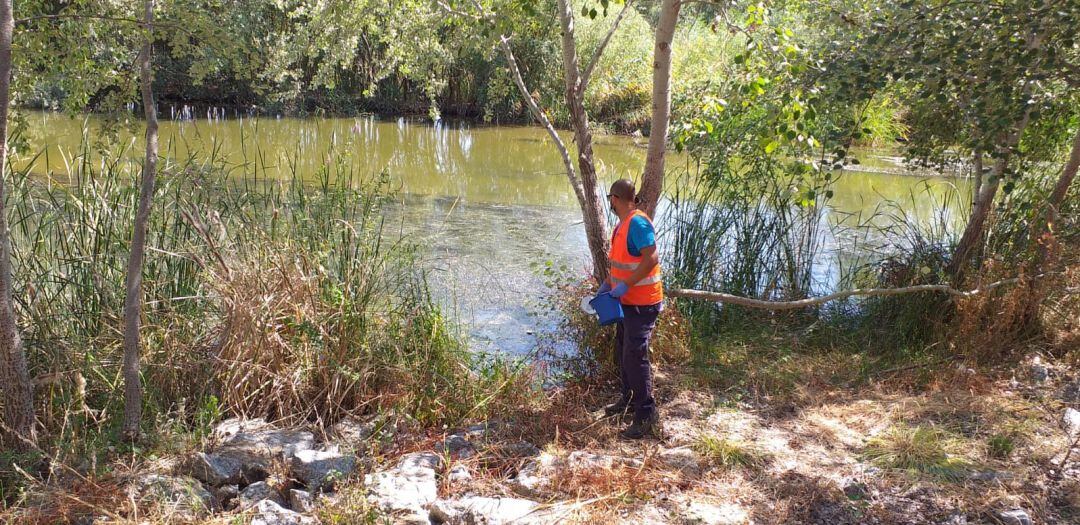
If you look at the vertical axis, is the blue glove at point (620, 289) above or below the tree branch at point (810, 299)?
above

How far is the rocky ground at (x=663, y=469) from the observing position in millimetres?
3414

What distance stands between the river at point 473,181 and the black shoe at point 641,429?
5.96 ft

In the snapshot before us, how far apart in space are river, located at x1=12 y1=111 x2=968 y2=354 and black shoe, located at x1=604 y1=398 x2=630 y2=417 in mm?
1515

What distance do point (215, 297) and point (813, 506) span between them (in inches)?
126

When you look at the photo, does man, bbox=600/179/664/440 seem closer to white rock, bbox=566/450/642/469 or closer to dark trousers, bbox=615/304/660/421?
dark trousers, bbox=615/304/660/421

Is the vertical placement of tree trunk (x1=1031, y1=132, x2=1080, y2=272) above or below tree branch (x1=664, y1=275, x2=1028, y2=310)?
above

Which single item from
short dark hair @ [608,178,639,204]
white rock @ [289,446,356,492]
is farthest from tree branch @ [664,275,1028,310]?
white rock @ [289,446,356,492]

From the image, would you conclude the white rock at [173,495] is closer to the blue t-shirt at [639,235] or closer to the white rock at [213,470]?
the white rock at [213,470]

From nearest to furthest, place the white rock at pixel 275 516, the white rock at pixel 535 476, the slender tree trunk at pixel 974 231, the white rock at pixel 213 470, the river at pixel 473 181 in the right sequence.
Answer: the white rock at pixel 275 516 → the white rock at pixel 213 470 → the white rock at pixel 535 476 → the slender tree trunk at pixel 974 231 → the river at pixel 473 181

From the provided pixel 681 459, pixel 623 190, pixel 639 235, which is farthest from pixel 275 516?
pixel 623 190

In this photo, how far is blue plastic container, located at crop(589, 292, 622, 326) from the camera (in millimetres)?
4148

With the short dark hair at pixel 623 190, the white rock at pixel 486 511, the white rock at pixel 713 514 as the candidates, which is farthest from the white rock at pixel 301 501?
the short dark hair at pixel 623 190

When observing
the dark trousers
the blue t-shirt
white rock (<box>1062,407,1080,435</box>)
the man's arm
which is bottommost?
white rock (<box>1062,407,1080,435</box>)

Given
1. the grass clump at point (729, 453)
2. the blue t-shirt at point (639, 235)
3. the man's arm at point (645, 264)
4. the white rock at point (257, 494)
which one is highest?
the blue t-shirt at point (639, 235)
